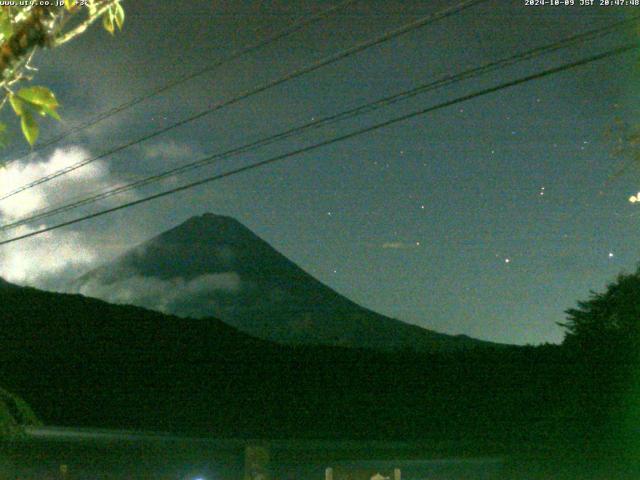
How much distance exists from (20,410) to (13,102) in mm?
4674

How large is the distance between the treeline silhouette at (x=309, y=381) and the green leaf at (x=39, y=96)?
17.9 metres

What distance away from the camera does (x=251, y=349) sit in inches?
1189

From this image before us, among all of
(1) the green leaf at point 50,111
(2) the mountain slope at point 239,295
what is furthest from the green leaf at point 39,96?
(2) the mountain slope at point 239,295

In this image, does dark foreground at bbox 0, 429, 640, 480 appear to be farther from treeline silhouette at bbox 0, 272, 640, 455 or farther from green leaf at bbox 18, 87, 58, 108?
green leaf at bbox 18, 87, 58, 108

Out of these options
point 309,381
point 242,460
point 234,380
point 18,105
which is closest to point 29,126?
point 18,105

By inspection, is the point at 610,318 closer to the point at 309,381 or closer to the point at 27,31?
the point at 309,381

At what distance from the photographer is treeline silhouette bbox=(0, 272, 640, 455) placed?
20375 millimetres

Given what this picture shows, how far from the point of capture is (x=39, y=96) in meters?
2.79

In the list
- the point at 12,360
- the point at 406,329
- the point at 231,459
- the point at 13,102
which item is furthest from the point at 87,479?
the point at 406,329

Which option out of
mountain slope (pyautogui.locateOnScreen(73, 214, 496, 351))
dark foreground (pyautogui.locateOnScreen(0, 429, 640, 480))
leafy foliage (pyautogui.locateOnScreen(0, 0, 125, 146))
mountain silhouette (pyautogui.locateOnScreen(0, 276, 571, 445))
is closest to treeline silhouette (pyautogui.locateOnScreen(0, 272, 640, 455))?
mountain silhouette (pyautogui.locateOnScreen(0, 276, 571, 445))

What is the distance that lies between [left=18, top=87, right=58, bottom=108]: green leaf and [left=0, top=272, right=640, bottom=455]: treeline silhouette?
1790 centimetres

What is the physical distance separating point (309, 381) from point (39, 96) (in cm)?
2638

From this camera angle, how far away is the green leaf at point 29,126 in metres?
2.82

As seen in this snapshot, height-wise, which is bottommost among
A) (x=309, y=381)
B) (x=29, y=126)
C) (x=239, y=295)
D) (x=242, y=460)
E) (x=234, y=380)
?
(x=242, y=460)
